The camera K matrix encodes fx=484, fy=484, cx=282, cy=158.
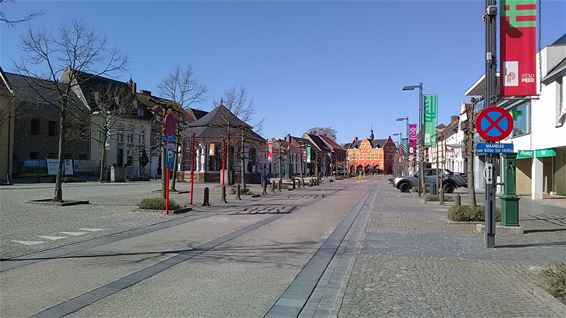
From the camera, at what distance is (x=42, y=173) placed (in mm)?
47250

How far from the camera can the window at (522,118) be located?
95.9 ft

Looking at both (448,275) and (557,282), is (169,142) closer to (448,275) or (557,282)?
(448,275)

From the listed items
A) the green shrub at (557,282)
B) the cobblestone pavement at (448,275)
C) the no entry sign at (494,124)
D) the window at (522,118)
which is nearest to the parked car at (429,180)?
the window at (522,118)

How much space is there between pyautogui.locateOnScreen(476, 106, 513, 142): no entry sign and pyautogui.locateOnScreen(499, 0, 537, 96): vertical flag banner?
1.00m

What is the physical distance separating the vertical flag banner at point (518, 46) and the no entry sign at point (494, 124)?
1.00m

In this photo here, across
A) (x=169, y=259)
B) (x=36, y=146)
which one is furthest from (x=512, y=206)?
(x=36, y=146)

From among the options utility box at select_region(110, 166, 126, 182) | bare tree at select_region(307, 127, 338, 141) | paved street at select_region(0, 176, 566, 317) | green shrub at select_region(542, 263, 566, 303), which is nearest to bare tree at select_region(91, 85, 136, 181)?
utility box at select_region(110, 166, 126, 182)

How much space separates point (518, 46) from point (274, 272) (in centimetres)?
772

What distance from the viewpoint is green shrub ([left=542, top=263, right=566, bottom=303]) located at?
6.17m

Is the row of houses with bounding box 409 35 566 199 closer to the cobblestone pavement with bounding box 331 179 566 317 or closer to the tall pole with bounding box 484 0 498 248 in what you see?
the tall pole with bounding box 484 0 498 248

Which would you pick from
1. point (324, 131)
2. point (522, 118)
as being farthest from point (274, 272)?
point (324, 131)

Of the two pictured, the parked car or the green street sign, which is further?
the parked car

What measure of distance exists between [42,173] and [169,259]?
43.9 meters

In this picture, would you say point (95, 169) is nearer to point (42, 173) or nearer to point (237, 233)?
point (42, 173)
